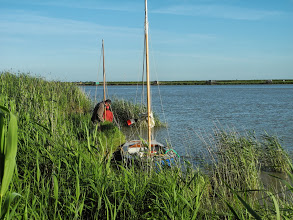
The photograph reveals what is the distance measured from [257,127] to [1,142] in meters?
18.6

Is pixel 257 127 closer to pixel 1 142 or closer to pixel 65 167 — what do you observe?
pixel 65 167

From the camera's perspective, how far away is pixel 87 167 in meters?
4.30

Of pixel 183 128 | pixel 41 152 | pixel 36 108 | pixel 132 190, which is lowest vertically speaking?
pixel 183 128

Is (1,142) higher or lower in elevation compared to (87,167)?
higher

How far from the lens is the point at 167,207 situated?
3867 mm

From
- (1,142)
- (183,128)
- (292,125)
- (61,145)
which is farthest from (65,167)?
(292,125)

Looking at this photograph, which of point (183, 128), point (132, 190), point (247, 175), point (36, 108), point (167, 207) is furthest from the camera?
point (183, 128)

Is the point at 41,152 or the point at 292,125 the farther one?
the point at 292,125

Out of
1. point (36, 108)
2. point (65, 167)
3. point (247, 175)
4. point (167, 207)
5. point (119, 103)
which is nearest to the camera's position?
point (167, 207)

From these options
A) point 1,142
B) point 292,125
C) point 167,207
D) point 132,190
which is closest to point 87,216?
point 132,190

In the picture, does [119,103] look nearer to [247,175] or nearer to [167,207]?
[247,175]

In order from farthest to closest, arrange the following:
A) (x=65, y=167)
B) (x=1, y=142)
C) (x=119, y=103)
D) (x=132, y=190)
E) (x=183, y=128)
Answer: (x=119, y=103) < (x=183, y=128) < (x=65, y=167) < (x=132, y=190) < (x=1, y=142)

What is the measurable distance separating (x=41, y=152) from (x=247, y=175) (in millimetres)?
4664

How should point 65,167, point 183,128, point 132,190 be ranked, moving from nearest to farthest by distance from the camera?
point 132,190
point 65,167
point 183,128
